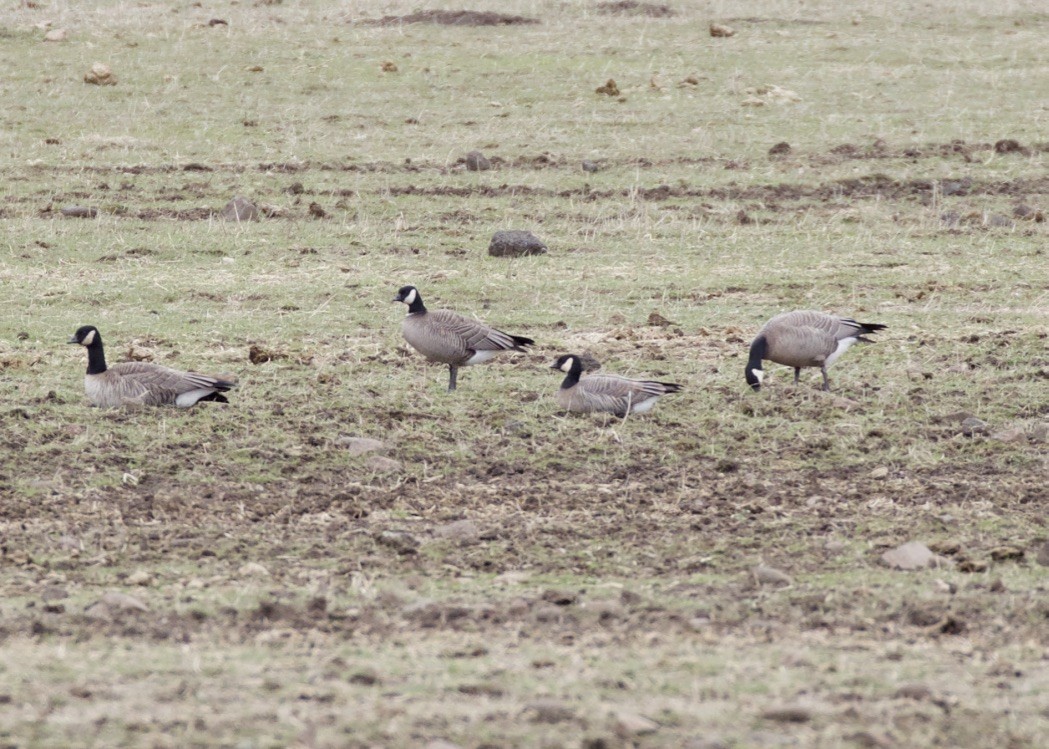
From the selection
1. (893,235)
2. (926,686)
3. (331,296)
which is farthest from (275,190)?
(926,686)

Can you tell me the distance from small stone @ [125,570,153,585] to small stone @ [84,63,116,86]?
61.6 ft

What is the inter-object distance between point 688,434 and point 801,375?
1.96m

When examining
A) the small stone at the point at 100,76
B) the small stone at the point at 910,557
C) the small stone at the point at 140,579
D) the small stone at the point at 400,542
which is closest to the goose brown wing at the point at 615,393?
the small stone at the point at 400,542

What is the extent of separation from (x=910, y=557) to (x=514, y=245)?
360 inches

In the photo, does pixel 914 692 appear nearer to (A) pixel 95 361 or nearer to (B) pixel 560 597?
(B) pixel 560 597

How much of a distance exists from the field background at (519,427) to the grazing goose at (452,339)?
0.26 meters

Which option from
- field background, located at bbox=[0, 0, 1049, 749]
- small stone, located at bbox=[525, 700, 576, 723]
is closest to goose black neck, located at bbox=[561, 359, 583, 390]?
field background, located at bbox=[0, 0, 1049, 749]

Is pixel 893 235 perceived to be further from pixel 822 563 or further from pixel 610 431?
pixel 822 563

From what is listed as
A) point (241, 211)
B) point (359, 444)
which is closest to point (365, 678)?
point (359, 444)

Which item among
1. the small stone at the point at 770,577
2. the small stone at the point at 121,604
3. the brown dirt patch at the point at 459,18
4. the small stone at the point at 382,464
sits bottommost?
the small stone at the point at 382,464

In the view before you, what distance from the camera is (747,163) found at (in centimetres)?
2066

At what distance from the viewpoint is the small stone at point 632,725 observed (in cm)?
469

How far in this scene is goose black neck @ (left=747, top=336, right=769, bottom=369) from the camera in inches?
401

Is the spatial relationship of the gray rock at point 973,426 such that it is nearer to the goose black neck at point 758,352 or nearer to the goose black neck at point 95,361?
the goose black neck at point 758,352
